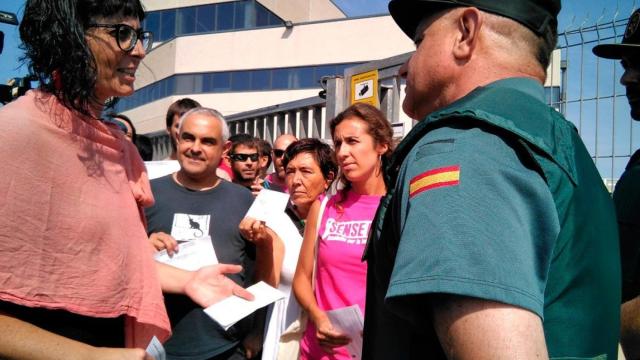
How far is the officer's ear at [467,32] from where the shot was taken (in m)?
1.16

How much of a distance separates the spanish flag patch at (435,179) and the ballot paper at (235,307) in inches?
58.5

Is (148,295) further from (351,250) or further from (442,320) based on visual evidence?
(351,250)

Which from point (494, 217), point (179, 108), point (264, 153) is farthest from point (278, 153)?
point (494, 217)

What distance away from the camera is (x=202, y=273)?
231cm

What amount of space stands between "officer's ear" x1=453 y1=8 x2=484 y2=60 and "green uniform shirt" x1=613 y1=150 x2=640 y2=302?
54.5 inches

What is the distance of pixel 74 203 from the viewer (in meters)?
1.40

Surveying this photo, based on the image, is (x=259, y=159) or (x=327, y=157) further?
(x=259, y=159)

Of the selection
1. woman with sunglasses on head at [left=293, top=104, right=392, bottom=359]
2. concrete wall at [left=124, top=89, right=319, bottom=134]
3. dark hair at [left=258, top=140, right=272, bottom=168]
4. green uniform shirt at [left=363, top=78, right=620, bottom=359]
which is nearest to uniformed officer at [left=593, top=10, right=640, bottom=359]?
green uniform shirt at [left=363, top=78, right=620, bottom=359]

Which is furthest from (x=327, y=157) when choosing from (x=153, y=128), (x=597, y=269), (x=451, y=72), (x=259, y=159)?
(x=153, y=128)

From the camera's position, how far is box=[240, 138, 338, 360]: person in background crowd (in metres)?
3.14

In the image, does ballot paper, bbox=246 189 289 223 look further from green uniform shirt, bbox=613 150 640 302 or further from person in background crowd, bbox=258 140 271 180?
person in background crowd, bbox=258 140 271 180

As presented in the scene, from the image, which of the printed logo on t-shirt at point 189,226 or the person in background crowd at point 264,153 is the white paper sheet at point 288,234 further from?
the person in background crowd at point 264,153

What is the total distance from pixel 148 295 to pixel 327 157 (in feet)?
7.99

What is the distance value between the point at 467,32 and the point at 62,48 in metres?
1.11
